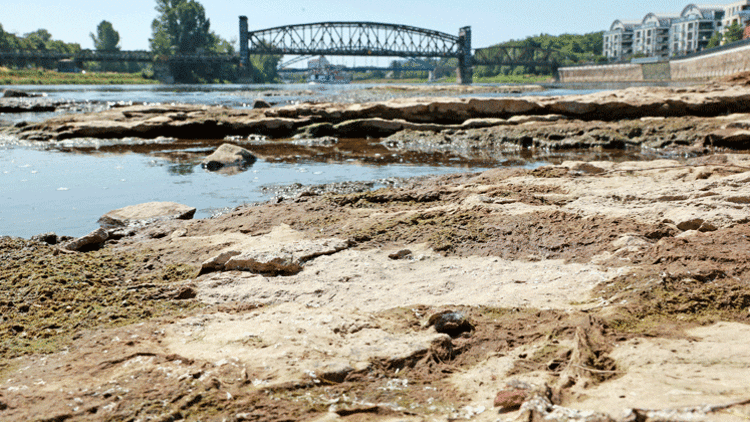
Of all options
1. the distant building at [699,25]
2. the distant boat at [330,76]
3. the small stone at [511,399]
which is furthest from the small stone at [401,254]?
the distant boat at [330,76]

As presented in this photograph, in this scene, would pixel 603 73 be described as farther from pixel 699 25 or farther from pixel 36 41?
pixel 36 41

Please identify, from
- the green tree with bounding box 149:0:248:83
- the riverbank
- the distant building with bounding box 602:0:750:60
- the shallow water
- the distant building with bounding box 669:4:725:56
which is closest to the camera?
the shallow water

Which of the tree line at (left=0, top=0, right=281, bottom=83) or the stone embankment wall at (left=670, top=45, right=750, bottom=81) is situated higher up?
the tree line at (left=0, top=0, right=281, bottom=83)

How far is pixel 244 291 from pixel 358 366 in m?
1.32

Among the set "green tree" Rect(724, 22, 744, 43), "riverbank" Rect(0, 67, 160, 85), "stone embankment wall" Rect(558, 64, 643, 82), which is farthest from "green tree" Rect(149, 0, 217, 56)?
"green tree" Rect(724, 22, 744, 43)

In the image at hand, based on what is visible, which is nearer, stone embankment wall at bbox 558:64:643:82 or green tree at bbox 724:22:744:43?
stone embankment wall at bbox 558:64:643:82

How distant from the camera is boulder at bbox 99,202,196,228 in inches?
243

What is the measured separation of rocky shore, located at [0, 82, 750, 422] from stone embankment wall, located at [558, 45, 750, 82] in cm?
4803

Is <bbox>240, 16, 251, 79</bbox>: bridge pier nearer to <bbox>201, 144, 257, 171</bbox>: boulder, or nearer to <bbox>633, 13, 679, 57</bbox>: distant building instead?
<bbox>633, 13, 679, 57</bbox>: distant building

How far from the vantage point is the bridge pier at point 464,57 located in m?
99.9

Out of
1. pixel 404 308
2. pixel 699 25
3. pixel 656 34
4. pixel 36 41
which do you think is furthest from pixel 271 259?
pixel 656 34

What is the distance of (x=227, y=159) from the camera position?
1073cm

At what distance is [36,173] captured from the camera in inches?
392

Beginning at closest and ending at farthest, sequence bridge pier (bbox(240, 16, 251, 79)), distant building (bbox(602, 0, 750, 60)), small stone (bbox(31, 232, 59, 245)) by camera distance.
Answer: small stone (bbox(31, 232, 59, 245)), bridge pier (bbox(240, 16, 251, 79)), distant building (bbox(602, 0, 750, 60))
